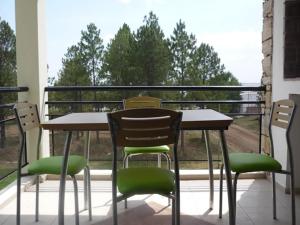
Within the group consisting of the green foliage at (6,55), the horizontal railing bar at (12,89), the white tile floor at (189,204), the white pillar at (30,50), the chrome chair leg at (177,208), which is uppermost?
the green foliage at (6,55)

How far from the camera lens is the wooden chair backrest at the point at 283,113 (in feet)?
8.07

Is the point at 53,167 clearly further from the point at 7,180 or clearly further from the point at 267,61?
the point at 267,61

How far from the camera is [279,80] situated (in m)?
3.51

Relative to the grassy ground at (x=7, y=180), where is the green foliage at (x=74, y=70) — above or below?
above

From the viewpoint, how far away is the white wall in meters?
3.35

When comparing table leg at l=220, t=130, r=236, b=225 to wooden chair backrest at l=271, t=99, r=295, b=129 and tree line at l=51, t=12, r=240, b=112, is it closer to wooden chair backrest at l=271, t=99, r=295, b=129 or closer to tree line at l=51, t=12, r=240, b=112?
wooden chair backrest at l=271, t=99, r=295, b=129

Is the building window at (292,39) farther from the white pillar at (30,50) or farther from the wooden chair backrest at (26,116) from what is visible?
the white pillar at (30,50)

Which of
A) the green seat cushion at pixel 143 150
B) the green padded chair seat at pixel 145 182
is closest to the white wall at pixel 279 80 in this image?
the green seat cushion at pixel 143 150

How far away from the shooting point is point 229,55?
18078mm

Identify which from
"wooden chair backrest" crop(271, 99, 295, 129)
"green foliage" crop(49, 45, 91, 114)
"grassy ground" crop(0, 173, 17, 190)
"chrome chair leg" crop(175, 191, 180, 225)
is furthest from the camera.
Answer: "green foliage" crop(49, 45, 91, 114)

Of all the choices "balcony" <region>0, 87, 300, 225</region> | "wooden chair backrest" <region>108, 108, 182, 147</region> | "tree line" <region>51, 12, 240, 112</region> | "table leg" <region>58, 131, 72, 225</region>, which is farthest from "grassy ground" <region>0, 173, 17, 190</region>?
"tree line" <region>51, 12, 240, 112</region>

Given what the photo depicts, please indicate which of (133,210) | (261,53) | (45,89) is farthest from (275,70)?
(45,89)

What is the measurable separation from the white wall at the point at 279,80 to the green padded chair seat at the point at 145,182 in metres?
1.67

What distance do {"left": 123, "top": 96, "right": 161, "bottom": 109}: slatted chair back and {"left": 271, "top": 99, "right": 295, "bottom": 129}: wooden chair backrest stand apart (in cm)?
92
